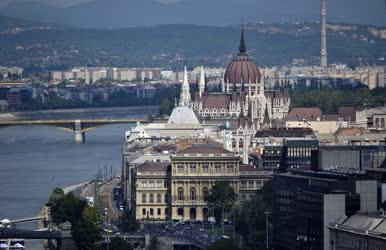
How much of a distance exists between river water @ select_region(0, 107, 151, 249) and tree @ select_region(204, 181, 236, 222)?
398cm

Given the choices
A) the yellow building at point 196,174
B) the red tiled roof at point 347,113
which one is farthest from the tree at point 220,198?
the red tiled roof at point 347,113

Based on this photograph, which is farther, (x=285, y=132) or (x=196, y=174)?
(x=285, y=132)

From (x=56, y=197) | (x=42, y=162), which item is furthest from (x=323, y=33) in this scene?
(x=56, y=197)

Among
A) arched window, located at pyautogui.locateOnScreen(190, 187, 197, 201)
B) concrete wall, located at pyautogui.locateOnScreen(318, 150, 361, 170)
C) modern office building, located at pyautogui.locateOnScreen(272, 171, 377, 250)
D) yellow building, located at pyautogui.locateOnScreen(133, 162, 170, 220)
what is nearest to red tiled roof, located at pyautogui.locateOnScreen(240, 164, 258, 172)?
arched window, located at pyautogui.locateOnScreen(190, 187, 197, 201)

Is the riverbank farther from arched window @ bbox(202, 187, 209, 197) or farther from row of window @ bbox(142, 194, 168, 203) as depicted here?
arched window @ bbox(202, 187, 209, 197)

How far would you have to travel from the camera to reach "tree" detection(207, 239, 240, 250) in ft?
118

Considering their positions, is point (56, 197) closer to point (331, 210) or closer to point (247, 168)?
point (247, 168)

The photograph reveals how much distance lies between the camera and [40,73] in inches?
7131

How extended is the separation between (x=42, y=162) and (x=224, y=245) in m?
36.0

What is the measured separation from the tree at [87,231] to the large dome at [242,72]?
153ft

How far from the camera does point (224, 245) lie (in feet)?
119

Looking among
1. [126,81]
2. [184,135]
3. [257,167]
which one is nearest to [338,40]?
[126,81]

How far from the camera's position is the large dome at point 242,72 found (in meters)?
89.2

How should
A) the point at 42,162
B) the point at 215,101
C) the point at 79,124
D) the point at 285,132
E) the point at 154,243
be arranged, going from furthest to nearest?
the point at 79,124, the point at 215,101, the point at 42,162, the point at 285,132, the point at 154,243
